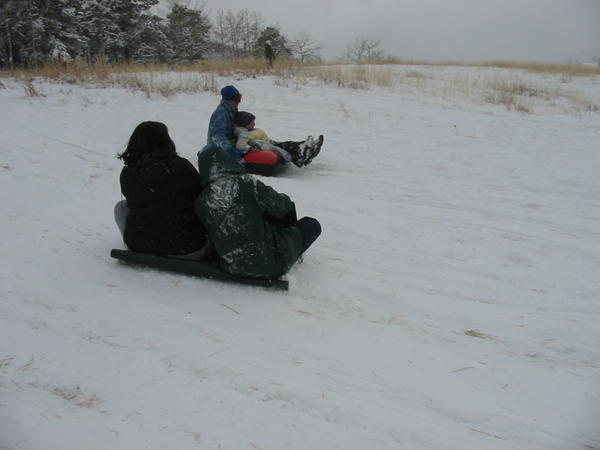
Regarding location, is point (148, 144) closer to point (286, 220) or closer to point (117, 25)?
point (286, 220)

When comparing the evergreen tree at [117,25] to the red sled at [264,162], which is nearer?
the red sled at [264,162]

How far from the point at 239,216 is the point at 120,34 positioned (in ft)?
89.0

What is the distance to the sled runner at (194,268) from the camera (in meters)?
3.09

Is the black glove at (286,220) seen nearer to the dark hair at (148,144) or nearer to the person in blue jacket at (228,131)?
the dark hair at (148,144)

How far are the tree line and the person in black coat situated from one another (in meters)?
9.97

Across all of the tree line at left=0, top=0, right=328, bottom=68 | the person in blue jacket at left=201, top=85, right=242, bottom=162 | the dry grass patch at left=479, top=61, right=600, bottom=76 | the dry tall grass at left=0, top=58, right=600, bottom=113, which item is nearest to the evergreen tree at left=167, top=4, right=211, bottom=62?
the tree line at left=0, top=0, right=328, bottom=68

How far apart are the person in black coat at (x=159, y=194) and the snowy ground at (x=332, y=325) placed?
327 mm

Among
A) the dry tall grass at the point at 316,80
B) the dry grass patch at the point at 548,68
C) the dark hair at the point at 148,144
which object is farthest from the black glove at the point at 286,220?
the dry grass patch at the point at 548,68

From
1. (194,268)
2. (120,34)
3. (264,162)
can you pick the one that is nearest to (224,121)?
(264,162)

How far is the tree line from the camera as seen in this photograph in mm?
18984

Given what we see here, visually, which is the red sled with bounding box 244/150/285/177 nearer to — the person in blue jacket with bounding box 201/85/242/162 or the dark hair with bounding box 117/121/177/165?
the person in blue jacket with bounding box 201/85/242/162

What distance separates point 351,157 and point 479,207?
2400 millimetres

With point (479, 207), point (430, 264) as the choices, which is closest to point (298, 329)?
point (430, 264)

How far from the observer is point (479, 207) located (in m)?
4.85
